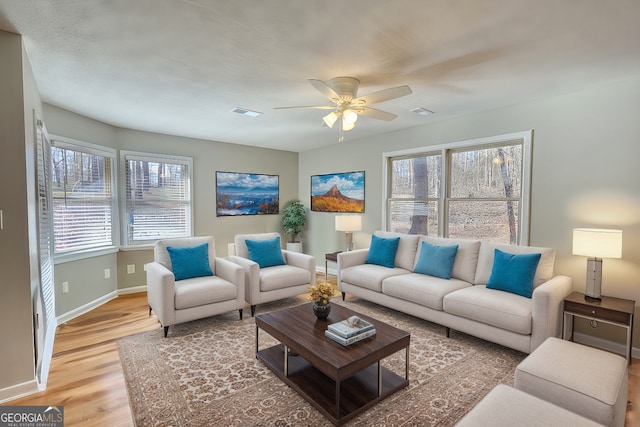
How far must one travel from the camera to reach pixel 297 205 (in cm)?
645

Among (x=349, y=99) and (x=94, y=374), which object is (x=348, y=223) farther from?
(x=94, y=374)

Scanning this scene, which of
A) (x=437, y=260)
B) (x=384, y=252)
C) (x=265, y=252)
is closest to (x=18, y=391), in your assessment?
(x=265, y=252)

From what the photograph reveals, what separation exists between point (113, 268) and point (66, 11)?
12.0 ft

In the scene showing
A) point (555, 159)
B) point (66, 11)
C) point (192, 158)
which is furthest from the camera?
point (192, 158)

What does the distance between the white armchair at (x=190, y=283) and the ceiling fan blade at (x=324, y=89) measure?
2164mm

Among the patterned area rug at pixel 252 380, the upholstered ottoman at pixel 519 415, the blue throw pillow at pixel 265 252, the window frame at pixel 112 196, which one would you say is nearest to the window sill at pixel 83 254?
the window frame at pixel 112 196

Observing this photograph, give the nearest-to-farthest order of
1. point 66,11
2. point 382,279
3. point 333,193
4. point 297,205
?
point 66,11, point 382,279, point 333,193, point 297,205

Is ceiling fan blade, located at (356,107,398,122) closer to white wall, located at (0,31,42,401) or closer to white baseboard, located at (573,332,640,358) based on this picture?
white wall, located at (0,31,42,401)

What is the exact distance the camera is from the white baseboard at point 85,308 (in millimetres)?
3632

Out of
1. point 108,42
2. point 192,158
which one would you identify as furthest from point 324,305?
point 192,158

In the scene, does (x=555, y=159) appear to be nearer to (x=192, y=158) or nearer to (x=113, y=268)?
(x=192, y=158)

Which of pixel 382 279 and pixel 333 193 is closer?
pixel 382 279

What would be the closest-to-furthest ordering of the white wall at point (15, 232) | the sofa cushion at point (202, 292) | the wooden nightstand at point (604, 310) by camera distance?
the white wall at point (15, 232)
the wooden nightstand at point (604, 310)
the sofa cushion at point (202, 292)

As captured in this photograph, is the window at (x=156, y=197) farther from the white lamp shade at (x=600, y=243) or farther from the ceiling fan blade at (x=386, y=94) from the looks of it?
the white lamp shade at (x=600, y=243)
